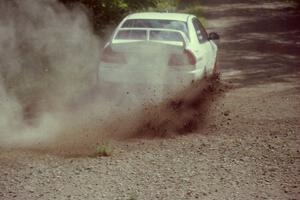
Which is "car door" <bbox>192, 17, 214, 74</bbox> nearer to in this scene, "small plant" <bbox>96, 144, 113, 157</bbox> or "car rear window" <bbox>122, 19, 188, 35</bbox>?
"car rear window" <bbox>122, 19, 188, 35</bbox>

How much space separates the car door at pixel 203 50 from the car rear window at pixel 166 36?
0.40 meters

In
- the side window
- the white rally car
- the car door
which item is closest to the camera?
the white rally car

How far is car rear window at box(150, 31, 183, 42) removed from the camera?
30.0ft

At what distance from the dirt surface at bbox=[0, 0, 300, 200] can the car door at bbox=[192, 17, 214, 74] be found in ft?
2.58

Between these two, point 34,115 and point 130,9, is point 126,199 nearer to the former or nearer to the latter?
point 34,115

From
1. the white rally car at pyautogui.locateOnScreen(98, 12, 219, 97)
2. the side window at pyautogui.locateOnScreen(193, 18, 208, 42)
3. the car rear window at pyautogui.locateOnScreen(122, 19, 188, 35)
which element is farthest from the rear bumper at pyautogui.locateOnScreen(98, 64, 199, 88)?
the side window at pyautogui.locateOnScreen(193, 18, 208, 42)

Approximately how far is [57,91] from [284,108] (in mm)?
5077

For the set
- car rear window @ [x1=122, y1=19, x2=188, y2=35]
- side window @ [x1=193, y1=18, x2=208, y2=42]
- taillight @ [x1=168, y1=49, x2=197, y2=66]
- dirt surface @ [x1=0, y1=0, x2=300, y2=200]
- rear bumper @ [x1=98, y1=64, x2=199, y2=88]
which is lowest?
dirt surface @ [x1=0, y1=0, x2=300, y2=200]

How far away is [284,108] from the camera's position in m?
9.59

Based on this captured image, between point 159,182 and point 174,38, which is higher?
point 174,38

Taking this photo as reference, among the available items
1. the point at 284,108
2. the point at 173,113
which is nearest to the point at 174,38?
the point at 173,113

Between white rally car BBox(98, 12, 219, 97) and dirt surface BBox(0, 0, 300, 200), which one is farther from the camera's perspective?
white rally car BBox(98, 12, 219, 97)

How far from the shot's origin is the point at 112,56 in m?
8.81

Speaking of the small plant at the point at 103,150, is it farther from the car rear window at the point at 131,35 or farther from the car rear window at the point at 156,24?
the car rear window at the point at 156,24
